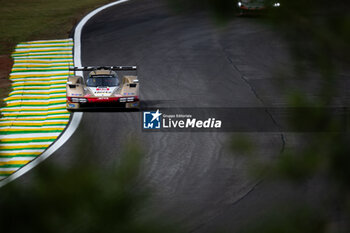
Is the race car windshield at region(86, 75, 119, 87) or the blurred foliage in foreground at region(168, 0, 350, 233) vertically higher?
the blurred foliage in foreground at region(168, 0, 350, 233)

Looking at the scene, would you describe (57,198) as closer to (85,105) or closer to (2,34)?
(85,105)

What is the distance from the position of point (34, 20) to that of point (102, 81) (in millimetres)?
14277

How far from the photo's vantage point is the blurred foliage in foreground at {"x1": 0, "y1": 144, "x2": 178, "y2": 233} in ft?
4.67

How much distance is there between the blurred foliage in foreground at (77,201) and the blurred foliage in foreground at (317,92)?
581 millimetres

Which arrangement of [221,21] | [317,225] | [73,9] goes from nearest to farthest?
[317,225]
[221,21]
[73,9]

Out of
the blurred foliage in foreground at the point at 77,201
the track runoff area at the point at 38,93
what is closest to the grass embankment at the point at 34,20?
the track runoff area at the point at 38,93

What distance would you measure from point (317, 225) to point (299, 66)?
2.15 ft

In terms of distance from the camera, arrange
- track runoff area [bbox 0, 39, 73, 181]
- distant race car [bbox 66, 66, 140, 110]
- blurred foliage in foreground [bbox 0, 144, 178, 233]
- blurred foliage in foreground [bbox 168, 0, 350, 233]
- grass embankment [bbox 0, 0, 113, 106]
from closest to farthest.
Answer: blurred foliage in foreground [bbox 0, 144, 178, 233] → blurred foliage in foreground [bbox 168, 0, 350, 233] → track runoff area [bbox 0, 39, 73, 181] → distant race car [bbox 66, 66, 140, 110] → grass embankment [bbox 0, 0, 113, 106]

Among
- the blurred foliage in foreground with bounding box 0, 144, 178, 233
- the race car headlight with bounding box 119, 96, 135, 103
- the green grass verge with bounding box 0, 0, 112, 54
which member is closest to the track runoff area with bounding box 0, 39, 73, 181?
the green grass verge with bounding box 0, 0, 112, 54

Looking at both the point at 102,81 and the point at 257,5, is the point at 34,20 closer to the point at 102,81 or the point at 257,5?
the point at 102,81

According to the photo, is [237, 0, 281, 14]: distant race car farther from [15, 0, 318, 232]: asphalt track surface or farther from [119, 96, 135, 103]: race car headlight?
[119, 96, 135, 103]: race car headlight

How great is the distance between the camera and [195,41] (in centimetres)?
2473

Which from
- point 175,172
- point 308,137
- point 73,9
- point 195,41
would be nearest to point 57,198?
point 308,137

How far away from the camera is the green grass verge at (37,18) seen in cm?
2538
